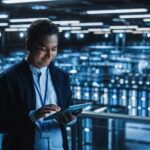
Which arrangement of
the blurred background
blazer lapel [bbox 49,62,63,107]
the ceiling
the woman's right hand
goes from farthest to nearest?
the blurred background
the ceiling
blazer lapel [bbox 49,62,63,107]
the woman's right hand

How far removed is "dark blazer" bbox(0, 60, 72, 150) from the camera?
1174mm

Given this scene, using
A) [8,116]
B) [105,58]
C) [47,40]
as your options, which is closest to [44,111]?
[8,116]

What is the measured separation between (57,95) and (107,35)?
12.8m

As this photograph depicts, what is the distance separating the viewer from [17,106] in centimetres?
121

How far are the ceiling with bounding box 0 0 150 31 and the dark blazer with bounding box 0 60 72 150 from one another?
14.4 feet

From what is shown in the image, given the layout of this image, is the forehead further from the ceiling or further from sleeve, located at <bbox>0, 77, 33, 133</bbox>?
the ceiling

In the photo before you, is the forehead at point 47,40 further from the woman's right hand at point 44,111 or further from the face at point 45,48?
the woman's right hand at point 44,111

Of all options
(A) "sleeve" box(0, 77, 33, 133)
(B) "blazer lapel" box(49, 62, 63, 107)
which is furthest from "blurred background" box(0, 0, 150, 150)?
(A) "sleeve" box(0, 77, 33, 133)

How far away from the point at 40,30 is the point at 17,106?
0.25 meters

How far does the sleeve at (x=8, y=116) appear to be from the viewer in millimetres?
1166

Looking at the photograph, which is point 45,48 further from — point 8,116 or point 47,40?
point 8,116

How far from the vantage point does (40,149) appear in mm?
1200

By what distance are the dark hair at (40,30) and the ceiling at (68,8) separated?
4.37 meters

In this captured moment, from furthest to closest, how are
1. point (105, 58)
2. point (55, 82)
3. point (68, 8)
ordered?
point (105, 58)
point (68, 8)
point (55, 82)
